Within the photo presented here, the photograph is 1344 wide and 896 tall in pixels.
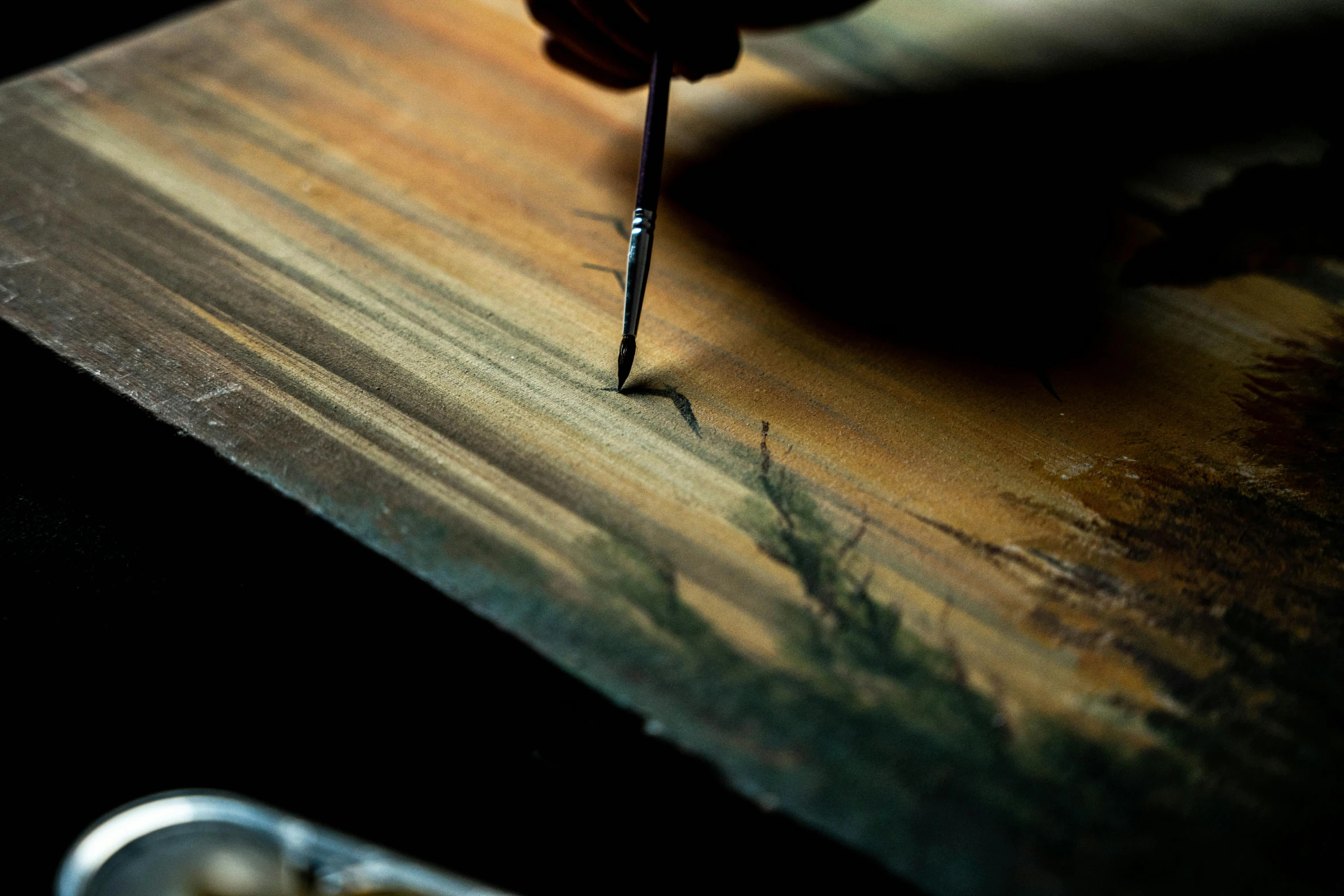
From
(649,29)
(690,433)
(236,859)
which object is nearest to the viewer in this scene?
(236,859)

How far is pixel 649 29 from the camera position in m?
0.59

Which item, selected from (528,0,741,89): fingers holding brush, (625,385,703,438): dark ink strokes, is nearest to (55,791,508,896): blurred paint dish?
(625,385,703,438): dark ink strokes

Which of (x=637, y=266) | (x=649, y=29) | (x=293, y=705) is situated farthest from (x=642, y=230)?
(x=293, y=705)

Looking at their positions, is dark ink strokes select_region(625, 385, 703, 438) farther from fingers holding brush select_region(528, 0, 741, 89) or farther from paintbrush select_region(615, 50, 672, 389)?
fingers holding brush select_region(528, 0, 741, 89)

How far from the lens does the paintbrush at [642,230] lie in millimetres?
497

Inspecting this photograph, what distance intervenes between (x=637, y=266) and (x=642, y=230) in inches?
0.7

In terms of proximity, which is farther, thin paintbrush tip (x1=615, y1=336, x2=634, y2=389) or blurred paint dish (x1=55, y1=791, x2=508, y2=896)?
thin paintbrush tip (x1=615, y1=336, x2=634, y2=389)

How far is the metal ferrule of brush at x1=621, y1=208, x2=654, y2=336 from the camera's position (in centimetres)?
50

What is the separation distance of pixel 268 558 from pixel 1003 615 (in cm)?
33

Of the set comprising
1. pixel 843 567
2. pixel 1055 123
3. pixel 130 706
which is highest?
pixel 1055 123

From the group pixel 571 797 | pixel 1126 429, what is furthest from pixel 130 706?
pixel 1126 429

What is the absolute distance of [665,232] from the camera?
0.61m

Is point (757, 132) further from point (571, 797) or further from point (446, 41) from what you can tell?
point (571, 797)

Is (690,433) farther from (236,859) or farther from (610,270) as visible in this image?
(236,859)
